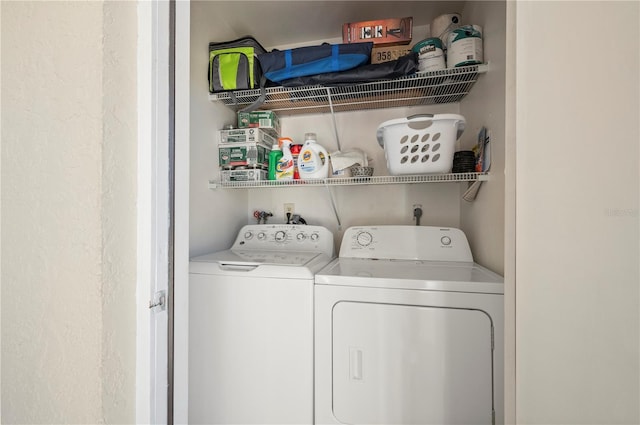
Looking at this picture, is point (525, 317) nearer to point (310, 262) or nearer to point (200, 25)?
point (310, 262)

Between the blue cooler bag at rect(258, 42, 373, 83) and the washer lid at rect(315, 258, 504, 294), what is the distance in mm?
1150

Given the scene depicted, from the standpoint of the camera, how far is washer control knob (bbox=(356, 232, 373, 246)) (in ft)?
5.35

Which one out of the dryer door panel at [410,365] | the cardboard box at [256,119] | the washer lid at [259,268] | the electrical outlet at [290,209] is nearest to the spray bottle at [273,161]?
the cardboard box at [256,119]

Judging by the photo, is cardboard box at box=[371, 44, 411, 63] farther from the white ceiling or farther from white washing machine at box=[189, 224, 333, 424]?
white washing machine at box=[189, 224, 333, 424]

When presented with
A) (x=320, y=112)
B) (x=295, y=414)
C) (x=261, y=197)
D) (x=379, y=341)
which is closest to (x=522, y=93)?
(x=379, y=341)

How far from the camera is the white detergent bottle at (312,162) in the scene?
64.2 inches

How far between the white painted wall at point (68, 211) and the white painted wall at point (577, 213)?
3.03ft

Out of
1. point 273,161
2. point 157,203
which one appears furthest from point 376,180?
point 157,203

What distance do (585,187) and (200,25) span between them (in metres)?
2.08

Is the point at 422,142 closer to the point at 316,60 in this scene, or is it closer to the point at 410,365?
the point at 316,60

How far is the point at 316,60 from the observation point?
1.49m

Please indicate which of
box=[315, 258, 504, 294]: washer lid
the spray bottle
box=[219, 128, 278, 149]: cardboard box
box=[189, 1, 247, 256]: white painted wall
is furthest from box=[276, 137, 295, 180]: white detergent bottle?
box=[315, 258, 504, 294]: washer lid

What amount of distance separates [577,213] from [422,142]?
93 centimetres

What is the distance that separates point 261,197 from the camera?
2.16 m
